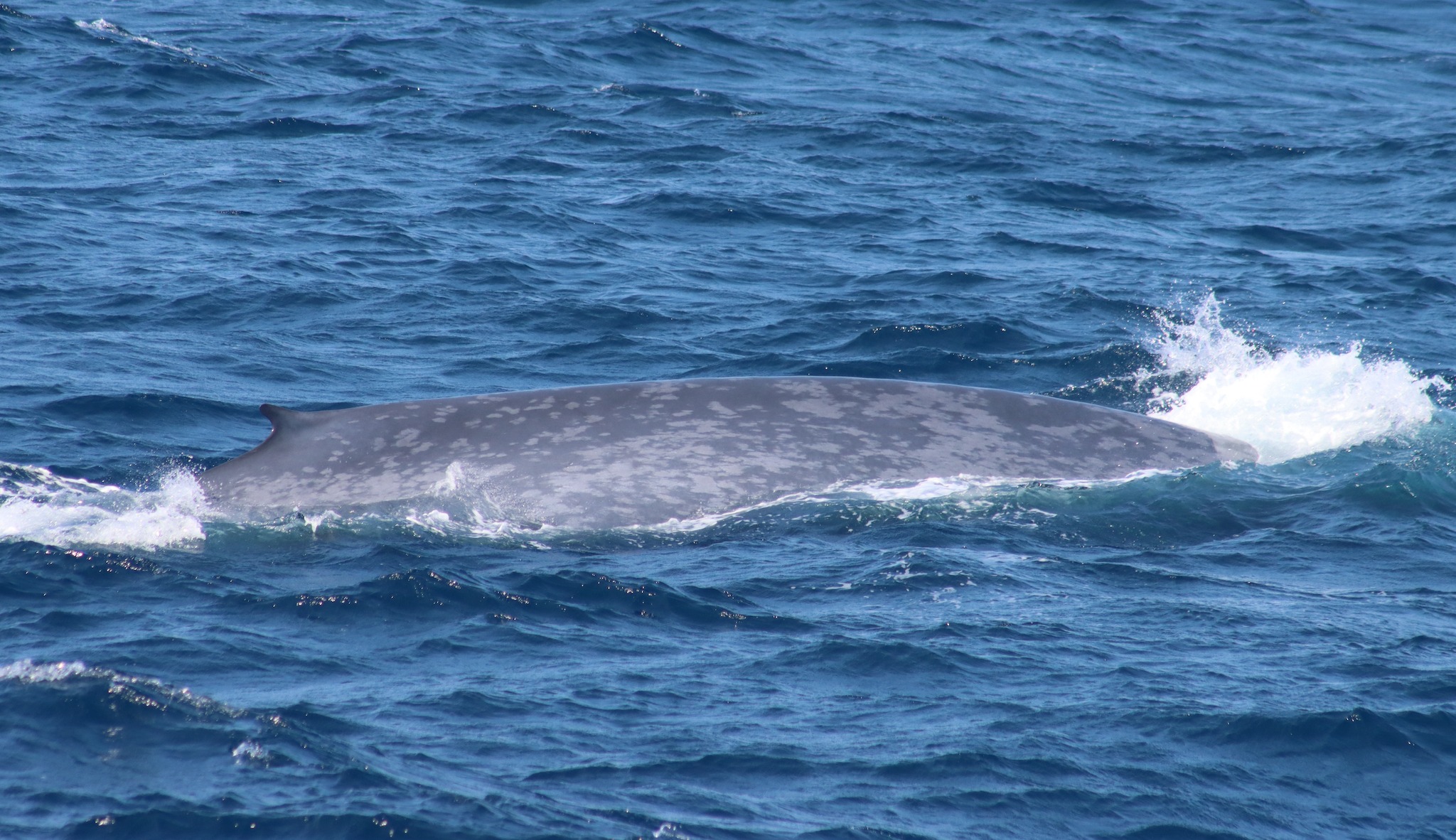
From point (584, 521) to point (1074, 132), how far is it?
20.7 metres

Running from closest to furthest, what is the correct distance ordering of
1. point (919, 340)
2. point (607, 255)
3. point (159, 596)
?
1. point (159, 596)
2. point (919, 340)
3. point (607, 255)

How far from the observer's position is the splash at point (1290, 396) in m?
13.1

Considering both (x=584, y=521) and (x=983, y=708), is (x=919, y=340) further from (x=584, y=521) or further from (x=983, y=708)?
(x=983, y=708)

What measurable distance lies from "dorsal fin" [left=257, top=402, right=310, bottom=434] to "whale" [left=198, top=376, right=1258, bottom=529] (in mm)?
12

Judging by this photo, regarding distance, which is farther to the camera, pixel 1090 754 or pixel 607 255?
pixel 607 255

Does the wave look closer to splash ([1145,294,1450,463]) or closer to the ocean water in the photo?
the ocean water

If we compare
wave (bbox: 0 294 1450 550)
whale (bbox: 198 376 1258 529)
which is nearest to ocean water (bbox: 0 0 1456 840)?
wave (bbox: 0 294 1450 550)

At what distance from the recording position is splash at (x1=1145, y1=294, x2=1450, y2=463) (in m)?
A: 13.1

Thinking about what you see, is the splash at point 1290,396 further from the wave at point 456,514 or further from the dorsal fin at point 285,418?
the dorsal fin at point 285,418

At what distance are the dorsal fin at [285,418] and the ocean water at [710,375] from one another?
682 millimetres

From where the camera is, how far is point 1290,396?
1436 centimetres

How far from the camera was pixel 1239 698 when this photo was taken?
8.28 meters

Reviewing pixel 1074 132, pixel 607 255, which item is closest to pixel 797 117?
pixel 1074 132

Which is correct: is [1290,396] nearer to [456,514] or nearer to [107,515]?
[456,514]
